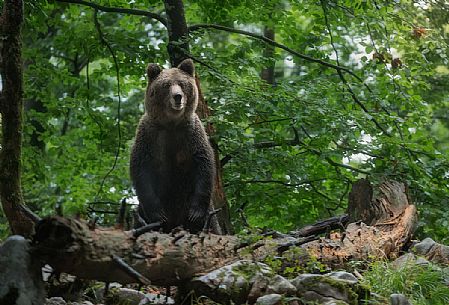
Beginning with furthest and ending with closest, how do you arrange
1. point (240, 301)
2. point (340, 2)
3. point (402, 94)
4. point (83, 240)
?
point (340, 2)
point (402, 94)
point (240, 301)
point (83, 240)

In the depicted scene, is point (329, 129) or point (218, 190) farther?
point (329, 129)

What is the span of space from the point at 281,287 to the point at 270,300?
0.29 meters

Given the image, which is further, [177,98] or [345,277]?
[177,98]

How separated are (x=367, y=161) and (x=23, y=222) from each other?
6.01 meters

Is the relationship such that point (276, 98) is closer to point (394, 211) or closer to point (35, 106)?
point (394, 211)

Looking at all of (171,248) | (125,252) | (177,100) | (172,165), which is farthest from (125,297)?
(177,100)

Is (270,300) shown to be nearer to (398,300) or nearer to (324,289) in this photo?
(324,289)

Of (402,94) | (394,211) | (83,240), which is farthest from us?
(402,94)

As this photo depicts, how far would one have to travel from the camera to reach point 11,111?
547 centimetres

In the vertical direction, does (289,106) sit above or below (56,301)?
above

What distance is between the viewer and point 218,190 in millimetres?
8305

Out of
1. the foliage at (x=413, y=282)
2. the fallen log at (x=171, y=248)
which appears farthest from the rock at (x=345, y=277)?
the fallen log at (x=171, y=248)

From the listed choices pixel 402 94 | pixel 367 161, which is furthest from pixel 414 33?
pixel 367 161

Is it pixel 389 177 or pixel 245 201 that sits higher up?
pixel 389 177
